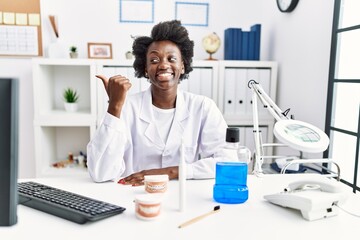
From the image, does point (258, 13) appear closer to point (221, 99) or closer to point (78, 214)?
point (221, 99)

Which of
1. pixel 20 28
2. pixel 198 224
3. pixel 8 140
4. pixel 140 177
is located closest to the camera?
pixel 8 140

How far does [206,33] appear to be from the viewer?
8.94ft

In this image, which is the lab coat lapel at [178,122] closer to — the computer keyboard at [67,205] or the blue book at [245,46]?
the computer keyboard at [67,205]

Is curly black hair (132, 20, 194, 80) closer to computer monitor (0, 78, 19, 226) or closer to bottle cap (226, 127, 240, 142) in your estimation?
bottle cap (226, 127, 240, 142)

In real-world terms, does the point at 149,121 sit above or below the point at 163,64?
below

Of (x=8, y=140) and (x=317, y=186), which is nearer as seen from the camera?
(x=8, y=140)

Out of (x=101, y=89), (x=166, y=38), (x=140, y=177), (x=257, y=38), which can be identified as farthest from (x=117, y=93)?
(x=257, y=38)

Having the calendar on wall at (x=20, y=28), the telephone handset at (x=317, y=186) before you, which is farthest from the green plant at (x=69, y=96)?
the telephone handset at (x=317, y=186)

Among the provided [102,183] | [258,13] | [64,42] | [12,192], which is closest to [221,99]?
[258,13]

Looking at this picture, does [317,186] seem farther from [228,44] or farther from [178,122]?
[228,44]

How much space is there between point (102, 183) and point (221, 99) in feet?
4.80

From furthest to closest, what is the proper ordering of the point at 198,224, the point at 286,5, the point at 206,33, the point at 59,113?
the point at 206,33
the point at 59,113
the point at 286,5
the point at 198,224

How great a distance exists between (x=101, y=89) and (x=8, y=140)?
1.79 m

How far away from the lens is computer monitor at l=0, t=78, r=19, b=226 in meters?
0.63
